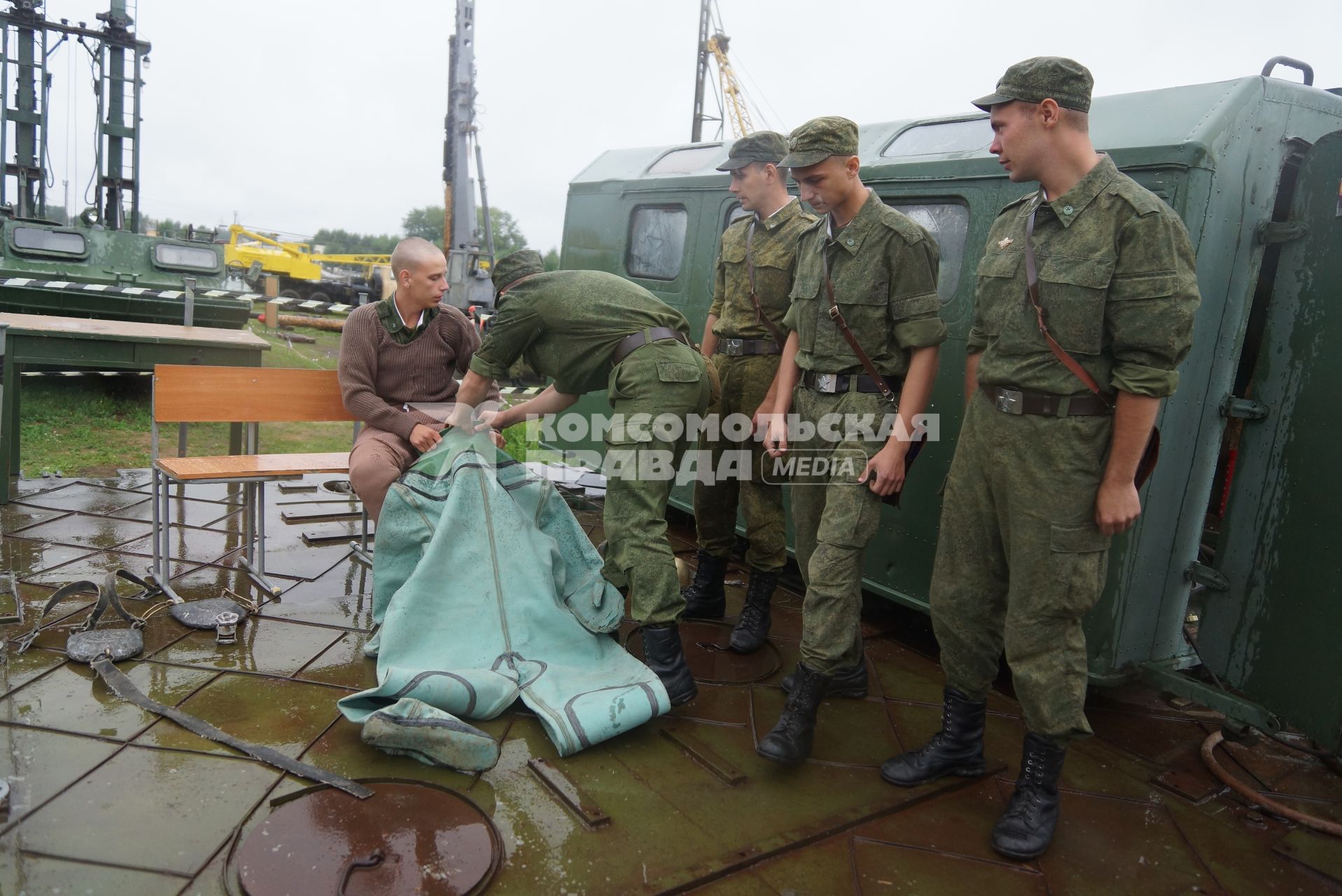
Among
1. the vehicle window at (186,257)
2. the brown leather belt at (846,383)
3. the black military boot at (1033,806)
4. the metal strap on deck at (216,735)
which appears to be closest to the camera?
the black military boot at (1033,806)

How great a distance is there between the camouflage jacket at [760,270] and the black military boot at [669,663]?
57.2 inches

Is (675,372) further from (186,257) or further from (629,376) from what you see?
(186,257)

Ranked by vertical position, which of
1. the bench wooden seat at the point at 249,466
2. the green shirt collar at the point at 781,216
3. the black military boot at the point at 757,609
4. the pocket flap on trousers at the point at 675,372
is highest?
the green shirt collar at the point at 781,216

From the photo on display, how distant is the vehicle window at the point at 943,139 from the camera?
13.4 ft

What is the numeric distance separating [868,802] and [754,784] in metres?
0.37

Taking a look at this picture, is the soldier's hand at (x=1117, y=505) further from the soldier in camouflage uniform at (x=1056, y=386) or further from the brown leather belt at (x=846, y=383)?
the brown leather belt at (x=846, y=383)

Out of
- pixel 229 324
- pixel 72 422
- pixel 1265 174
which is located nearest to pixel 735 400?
pixel 1265 174

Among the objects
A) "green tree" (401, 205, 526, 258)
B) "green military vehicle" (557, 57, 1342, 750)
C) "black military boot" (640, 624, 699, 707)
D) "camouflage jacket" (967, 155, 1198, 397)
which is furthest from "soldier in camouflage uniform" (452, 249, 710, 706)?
"green tree" (401, 205, 526, 258)

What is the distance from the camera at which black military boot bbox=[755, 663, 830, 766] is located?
312 cm

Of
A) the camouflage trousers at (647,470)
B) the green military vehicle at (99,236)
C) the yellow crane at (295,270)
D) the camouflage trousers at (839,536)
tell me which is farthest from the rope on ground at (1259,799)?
the yellow crane at (295,270)

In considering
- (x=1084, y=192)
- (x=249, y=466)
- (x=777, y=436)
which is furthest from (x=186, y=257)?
(x=1084, y=192)

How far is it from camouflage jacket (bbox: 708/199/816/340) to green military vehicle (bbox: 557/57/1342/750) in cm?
78

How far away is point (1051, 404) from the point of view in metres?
2.71

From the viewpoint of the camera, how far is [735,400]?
4305 millimetres
